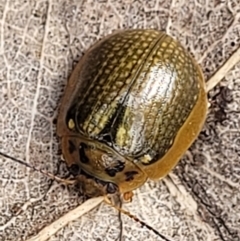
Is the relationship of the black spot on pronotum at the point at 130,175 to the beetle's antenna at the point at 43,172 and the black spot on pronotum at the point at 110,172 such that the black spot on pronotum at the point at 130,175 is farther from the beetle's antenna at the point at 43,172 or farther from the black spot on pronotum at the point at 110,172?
the beetle's antenna at the point at 43,172

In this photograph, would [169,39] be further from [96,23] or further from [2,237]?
[2,237]

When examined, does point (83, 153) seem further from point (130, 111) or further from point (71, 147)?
point (130, 111)

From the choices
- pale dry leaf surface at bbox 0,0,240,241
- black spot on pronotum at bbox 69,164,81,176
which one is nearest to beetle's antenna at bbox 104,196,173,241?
pale dry leaf surface at bbox 0,0,240,241

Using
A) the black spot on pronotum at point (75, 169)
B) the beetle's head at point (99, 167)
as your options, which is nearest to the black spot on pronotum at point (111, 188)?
the beetle's head at point (99, 167)

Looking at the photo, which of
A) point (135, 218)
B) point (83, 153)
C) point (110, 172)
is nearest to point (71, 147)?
point (83, 153)

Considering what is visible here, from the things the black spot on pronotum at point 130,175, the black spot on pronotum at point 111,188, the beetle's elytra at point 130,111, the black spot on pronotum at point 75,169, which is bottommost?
the black spot on pronotum at point 75,169
